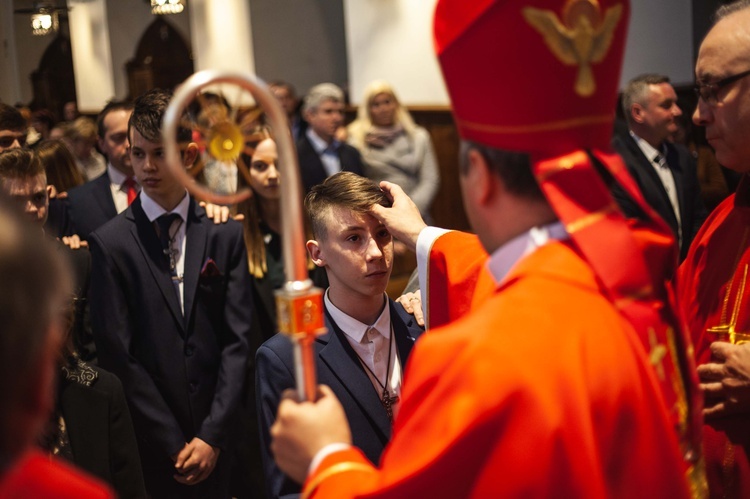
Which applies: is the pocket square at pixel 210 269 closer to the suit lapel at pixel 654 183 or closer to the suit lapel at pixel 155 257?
the suit lapel at pixel 155 257

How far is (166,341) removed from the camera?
3332 millimetres

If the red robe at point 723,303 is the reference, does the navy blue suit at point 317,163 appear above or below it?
above

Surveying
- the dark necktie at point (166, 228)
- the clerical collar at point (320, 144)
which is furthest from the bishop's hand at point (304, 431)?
the clerical collar at point (320, 144)

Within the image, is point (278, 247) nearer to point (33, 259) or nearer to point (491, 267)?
point (491, 267)

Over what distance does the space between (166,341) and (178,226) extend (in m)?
0.45

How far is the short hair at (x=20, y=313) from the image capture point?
3.56 ft

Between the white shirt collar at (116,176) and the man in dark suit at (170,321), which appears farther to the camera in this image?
the white shirt collar at (116,176)

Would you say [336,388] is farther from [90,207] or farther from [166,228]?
[90,207]

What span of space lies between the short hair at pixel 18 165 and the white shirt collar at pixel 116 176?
1147 mm

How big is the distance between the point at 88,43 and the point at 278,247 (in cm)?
420

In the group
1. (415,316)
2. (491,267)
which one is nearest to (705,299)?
(415,316)

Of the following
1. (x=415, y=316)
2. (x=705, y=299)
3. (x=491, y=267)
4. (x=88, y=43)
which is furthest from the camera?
(x=88, y=43)

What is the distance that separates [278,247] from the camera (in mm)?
4191

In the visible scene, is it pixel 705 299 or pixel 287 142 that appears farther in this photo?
pixel 705 299
